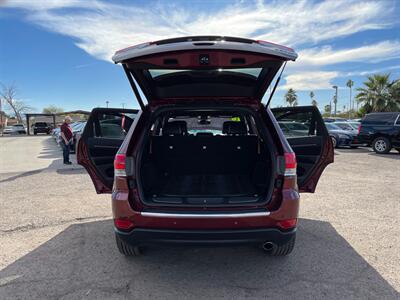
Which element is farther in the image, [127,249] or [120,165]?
[127,249]

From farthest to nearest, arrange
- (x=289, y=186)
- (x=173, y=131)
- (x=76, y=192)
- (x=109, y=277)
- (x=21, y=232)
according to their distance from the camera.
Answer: (x=76, y=192)
(x=173, y=131)
(x=21, y=232)
(x=109, y=277)
(x=289, y=186)

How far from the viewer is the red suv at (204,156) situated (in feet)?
8.42

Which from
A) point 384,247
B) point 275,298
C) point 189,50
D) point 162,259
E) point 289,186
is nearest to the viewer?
point 189,50

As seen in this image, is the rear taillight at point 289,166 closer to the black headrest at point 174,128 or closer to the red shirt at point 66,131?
the black headrest at point 174,128

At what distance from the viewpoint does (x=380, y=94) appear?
36.5 m

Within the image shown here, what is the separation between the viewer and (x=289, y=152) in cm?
278

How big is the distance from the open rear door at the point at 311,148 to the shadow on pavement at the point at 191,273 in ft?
2.45

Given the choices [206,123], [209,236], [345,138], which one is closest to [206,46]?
[209,236]

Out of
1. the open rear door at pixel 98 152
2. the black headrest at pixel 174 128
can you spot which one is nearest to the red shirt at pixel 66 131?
the open rear door at pixel 98 152

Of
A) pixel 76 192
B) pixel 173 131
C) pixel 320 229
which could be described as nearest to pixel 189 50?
pixel 173 131

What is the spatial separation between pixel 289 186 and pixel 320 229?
5.77ft

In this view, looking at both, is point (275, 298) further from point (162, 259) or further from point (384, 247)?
point (384, 247)

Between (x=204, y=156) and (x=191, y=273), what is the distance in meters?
1.58

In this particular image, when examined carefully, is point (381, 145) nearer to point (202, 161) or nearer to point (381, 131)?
point (381, 131)
